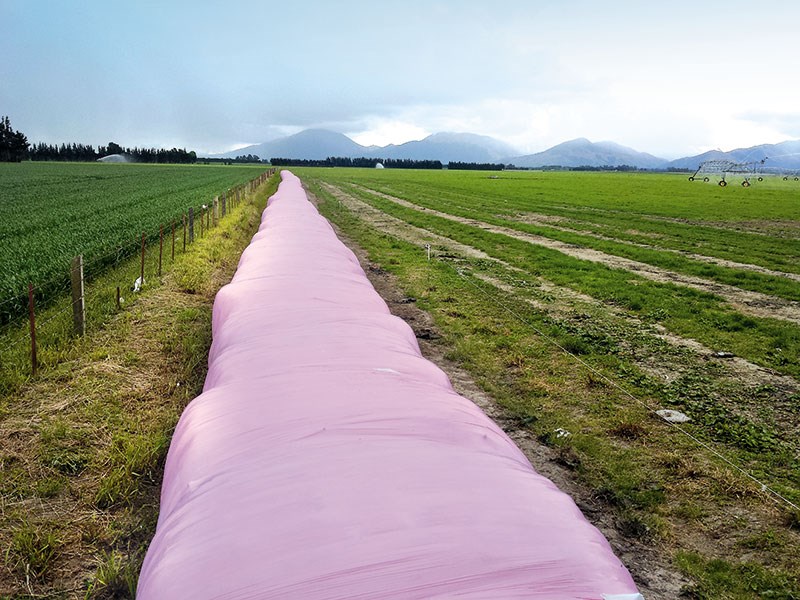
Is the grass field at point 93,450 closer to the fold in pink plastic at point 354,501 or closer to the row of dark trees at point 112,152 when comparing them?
the fold in pink plastic at point 354,501

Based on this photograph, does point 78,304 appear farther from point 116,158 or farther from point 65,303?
point 116,158

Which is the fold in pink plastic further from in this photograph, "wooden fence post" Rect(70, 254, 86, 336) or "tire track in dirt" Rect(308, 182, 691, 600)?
"wooden fence post" Rect(70, 254, 86, 336)

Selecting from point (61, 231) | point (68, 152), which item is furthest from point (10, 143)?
point (61, 231)

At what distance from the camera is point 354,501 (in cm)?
244

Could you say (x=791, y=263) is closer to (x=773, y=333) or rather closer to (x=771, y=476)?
(x=773, y=333)

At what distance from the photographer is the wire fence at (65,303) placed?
21.5 feet

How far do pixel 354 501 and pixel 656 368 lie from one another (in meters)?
6.31

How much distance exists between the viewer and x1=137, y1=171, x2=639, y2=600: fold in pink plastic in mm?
2117

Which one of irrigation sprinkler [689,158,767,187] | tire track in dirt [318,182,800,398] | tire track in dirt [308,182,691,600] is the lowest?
Answer: tire track in dirt [308,182,691,600]

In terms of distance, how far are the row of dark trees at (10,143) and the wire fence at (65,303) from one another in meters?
111

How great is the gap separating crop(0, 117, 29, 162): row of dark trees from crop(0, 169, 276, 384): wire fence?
4361 inches

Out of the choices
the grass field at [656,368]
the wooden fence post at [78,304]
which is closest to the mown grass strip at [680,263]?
the grass field at [656,368]

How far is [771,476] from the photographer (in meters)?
5.07

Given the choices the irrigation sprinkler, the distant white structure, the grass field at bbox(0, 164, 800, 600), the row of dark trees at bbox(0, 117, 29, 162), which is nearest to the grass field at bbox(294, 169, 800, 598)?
the grass field at bbox(0, 164, 800, 600)
